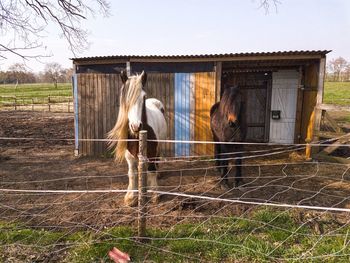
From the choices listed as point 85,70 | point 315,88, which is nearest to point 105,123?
point 85,70

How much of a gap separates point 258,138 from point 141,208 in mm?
7688

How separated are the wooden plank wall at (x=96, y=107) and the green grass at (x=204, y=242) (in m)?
4.32

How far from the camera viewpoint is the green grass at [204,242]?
2.95 meters

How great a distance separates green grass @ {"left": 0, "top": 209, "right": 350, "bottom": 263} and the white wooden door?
228 inches

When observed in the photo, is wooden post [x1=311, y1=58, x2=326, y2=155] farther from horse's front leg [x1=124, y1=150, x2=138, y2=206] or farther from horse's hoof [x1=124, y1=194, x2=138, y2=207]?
horse's hoof [x1=124, y1=194, x2=138, y2=207]

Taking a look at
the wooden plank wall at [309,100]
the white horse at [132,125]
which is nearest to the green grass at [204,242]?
the white horse at [132,125]

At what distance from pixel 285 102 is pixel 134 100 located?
6.43 metres

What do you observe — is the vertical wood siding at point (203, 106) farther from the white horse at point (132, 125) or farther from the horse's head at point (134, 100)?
the horse's head at point (134, 100)

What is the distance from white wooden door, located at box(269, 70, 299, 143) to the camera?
29.1ft

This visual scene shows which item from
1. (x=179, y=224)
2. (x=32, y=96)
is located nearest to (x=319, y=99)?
(x=179, y=224)

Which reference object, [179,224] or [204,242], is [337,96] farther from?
[204,242]

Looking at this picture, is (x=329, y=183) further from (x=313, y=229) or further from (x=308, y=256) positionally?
(x=308, y=256)

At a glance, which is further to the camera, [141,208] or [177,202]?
[177,202]

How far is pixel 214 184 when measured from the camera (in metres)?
5.49
